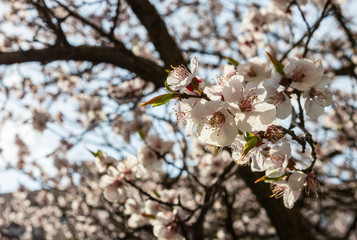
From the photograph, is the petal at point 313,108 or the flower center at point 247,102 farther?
the petal at point 313,108

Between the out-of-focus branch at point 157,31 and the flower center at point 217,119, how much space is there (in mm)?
1783

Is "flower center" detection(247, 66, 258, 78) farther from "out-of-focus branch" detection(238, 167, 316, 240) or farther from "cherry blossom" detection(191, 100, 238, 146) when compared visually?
"out-of-focus branch" detection(238, 167, 316, 240)

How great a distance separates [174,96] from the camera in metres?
0.88

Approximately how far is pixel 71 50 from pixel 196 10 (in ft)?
13.5

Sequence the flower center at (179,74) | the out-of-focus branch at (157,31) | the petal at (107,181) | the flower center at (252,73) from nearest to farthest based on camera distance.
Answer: the flower center at (179,74), the flower center at (252,73), the petal at (107,181), the out-of-focus branch at (157,31)

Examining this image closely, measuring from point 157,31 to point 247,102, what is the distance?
1984mm

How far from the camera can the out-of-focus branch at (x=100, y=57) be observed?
236 cm

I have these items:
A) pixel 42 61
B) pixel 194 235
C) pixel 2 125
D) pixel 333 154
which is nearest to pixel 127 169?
pixel 194 235

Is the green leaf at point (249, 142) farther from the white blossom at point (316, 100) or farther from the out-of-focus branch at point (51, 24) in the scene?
the out-of-focus branch at point (51, 24)

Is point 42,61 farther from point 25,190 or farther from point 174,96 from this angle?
point 25,190

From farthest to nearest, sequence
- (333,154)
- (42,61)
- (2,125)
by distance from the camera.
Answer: (2,125) → (333,154) → (42,61)

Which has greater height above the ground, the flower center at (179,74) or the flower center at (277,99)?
the flower center at (179,74)

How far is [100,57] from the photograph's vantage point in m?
2.66

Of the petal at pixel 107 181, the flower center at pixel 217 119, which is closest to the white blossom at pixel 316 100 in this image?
the flower center at pixel 217 119
